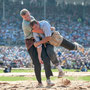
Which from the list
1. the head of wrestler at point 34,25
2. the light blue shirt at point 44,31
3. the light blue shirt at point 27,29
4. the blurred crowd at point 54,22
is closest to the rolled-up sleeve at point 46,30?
the light blue shirt at point 44,31

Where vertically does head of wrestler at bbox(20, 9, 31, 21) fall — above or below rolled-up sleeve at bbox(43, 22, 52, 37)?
above

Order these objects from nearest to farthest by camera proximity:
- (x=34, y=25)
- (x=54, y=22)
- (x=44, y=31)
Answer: (x=34, y=25), (x=44, y=31), (x=54, y=22)

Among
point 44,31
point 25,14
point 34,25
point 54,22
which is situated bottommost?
point 54,22

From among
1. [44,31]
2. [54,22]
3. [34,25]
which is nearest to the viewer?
[34,25]

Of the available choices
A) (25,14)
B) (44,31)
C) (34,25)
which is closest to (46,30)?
(44,31)

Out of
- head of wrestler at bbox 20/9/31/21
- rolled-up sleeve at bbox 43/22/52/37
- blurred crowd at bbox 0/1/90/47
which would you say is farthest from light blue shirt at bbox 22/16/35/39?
blurred crowd at bbox 0/1/90/47

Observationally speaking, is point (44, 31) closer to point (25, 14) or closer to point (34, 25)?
point (34, 25)

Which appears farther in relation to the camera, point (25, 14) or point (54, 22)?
point (54, 22)

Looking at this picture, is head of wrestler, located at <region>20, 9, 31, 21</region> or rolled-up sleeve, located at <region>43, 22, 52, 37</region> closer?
head of wrestler, located at <region>20, 9, 31, 21</region>

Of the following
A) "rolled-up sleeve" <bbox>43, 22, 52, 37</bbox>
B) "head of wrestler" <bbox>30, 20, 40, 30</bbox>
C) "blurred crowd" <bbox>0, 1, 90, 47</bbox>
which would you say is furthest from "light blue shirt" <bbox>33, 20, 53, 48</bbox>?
"blurred crowd" <bbox>0, 1, 90, 47</bbox>

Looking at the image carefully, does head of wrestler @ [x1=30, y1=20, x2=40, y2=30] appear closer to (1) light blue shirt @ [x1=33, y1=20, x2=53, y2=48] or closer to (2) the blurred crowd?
(1) light blue shirt @ [x1=33, y1=20, x2=53, y2=48]

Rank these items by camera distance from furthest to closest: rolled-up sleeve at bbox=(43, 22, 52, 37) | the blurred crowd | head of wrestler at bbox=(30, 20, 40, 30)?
the blurred crowd
rolled-up sleeve at bbox=(43, 22, 52, 37)
head of wrestler at bbox=(30, 20, 40, 30)

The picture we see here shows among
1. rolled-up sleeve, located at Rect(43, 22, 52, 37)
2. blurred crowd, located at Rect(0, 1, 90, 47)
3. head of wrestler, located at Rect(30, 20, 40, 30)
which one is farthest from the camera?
blurred crowd, located at Rect(0, 1, 90, 47)

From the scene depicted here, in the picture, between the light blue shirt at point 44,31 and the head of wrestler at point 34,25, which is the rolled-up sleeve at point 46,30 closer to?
the light blue shirt at point 44,31
